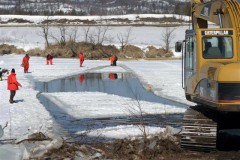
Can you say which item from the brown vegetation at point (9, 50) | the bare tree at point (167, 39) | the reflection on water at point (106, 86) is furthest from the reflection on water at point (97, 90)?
the bare tree at point (167, 39)

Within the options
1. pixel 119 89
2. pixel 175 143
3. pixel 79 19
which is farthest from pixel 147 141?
pixel 79 19

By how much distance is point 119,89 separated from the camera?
23.7 metres

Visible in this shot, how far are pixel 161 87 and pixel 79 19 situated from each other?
91716 millimetres

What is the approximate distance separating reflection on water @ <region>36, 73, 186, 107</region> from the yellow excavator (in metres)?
7.68

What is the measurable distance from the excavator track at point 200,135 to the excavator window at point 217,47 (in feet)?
3.97

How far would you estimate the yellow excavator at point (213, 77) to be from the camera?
852 cm

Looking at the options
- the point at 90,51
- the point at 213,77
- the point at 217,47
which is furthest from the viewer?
the point at 90,51

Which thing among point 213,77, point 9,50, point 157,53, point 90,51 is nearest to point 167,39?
point 157,53

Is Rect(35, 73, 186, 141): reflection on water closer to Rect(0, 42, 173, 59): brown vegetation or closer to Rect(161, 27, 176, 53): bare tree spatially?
Rect(0, 42, 173, 59): brown vegetation

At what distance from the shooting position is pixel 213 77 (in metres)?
8.79

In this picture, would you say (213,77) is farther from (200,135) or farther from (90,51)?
(90,51)

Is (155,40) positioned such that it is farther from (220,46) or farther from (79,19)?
(220,46)

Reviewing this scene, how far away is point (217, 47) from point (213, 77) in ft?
4.33

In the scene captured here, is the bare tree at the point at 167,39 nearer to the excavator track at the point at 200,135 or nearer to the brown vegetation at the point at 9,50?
the brown vegetation at the point at 9,50
